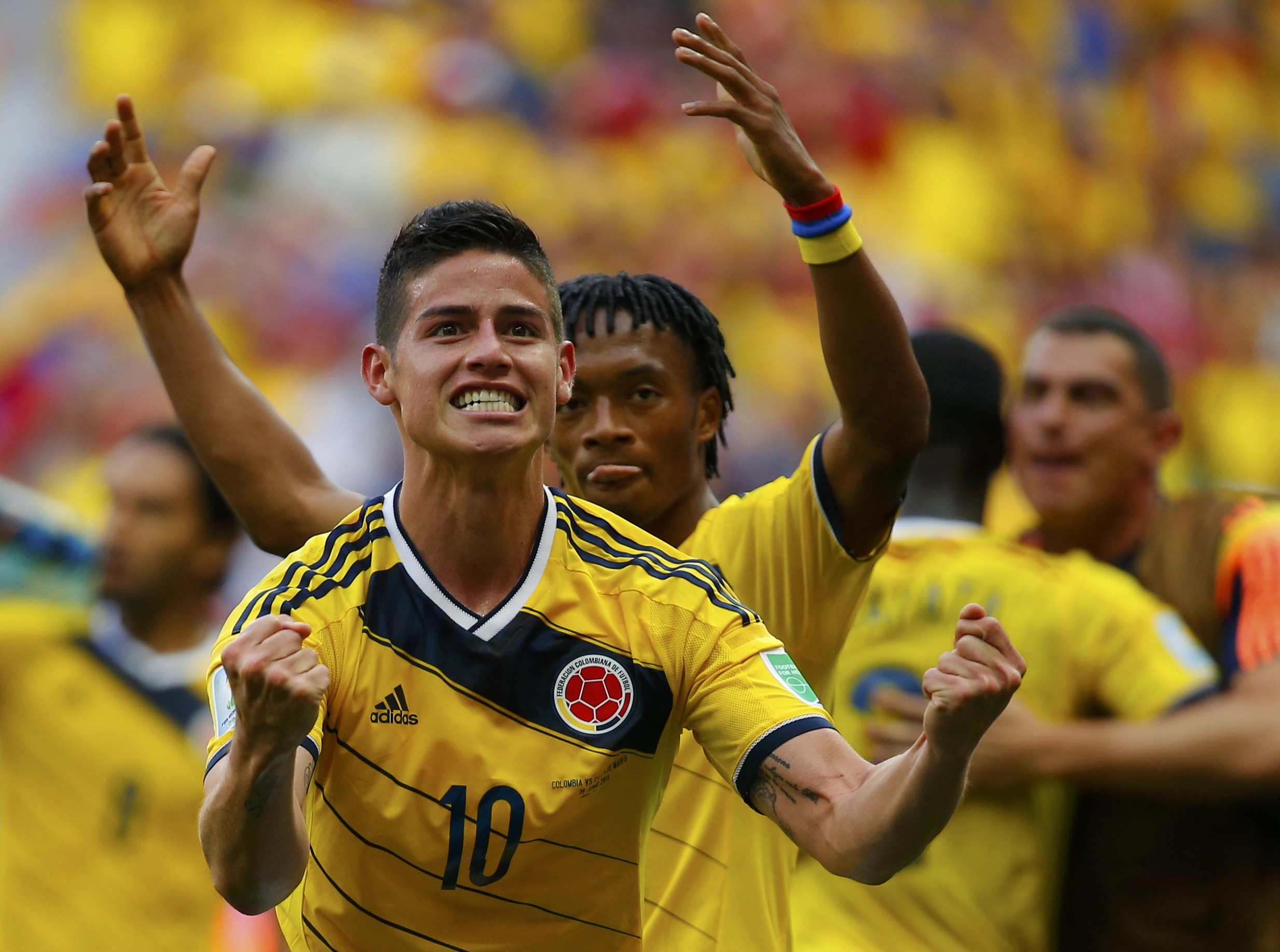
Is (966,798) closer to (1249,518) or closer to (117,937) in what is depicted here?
(1249,518)

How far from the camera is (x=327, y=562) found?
2645 millimetres

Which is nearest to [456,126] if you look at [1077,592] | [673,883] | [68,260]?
[68,260]

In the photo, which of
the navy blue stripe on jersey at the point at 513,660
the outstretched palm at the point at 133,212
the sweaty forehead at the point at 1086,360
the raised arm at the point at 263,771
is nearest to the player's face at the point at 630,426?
the navy blue stripe on jersey at the point at 513,660

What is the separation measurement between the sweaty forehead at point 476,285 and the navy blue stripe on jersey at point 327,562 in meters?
0.37

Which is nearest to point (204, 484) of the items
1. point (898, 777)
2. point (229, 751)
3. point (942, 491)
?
point (942, 491)

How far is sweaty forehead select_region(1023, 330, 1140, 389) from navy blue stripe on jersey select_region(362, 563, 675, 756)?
9.30 ft

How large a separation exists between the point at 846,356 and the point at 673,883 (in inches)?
44.1

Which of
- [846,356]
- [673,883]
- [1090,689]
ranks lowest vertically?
[673,883]

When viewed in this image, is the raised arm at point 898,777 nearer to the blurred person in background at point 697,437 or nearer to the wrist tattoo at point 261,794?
the blurred person in background at point 697,437

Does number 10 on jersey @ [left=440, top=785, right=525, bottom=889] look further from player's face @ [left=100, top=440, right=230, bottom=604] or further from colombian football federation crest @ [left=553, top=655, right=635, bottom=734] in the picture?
player's face @ [left=100, top=440, right=230, bottom=604]

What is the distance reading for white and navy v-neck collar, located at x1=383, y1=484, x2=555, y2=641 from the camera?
2.62 m

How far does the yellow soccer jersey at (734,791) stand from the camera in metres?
3.22

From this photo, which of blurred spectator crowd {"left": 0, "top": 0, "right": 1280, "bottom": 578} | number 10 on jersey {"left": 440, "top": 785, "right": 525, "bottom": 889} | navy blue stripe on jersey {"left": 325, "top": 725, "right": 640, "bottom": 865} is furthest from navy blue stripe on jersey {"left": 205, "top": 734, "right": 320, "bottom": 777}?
blurred spectator crowd {"left": 0, "top": 0, "right": 1280, "bottom": 578}

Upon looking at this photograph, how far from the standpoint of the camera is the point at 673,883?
3219mm
